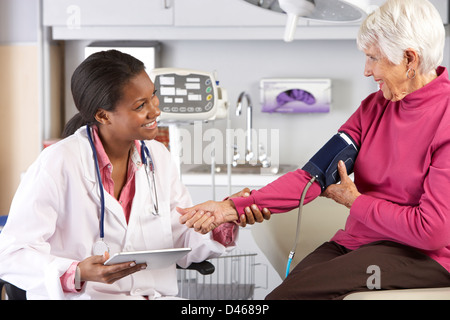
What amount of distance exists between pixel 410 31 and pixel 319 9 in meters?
0.29

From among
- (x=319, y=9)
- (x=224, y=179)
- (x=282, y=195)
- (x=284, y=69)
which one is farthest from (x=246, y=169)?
(x=319, y=9)

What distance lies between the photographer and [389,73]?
149 cm

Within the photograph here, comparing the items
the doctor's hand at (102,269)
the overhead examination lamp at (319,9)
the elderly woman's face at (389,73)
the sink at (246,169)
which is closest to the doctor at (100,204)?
the doctor's hand at (102,269)

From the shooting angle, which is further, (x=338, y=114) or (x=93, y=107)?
(x=338, y=114)

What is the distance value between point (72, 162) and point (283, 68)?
7.74 ft

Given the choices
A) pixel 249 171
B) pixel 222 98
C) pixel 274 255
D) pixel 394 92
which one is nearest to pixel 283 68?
pixel 249 171

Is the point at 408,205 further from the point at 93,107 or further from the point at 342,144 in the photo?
the point at 93,107

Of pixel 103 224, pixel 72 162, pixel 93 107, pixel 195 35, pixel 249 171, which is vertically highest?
pixel 195 35

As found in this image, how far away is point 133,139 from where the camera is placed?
1.56m

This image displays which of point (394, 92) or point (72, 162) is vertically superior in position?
point (394, 92)

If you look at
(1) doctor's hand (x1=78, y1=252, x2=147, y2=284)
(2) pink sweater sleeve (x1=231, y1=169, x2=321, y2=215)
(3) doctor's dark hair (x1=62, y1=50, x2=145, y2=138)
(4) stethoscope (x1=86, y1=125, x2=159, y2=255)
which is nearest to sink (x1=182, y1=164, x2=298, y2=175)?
(2) pink sweater sleeve (x1=231, y1=169, x2=321, y2=215)

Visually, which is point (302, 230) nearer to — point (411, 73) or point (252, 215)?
point (252, 215)

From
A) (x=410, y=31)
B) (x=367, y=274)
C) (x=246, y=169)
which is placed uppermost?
(x=410, y=31)

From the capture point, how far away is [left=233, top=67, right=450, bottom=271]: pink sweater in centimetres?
Answer: 137
